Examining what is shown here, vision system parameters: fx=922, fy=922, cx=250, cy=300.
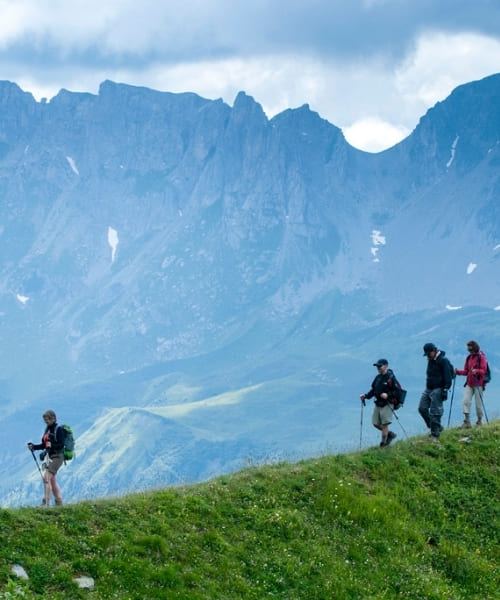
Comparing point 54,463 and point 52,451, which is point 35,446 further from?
point 54,463

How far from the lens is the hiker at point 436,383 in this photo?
92.5ft

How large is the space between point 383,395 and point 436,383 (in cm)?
194

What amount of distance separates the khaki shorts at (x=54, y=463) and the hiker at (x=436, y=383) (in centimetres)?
1119

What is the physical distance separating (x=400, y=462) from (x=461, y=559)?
4.24m

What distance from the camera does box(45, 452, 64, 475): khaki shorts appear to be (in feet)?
78.3

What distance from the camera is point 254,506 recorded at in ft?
78.1

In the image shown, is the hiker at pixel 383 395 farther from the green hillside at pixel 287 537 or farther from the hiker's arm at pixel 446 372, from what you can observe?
the hiker's arm at pixel 446 372

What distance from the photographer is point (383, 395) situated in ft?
90.6

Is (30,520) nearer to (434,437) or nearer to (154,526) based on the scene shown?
(154,526)

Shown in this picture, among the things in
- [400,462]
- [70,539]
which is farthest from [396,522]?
[70,539]

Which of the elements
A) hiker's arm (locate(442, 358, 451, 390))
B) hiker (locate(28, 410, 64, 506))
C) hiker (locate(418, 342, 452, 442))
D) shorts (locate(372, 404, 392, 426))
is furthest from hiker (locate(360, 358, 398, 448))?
hiker (locate(28, 410, 64, 506))

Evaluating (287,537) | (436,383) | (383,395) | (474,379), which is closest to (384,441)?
(383,395)

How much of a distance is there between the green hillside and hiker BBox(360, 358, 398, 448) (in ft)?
3.08

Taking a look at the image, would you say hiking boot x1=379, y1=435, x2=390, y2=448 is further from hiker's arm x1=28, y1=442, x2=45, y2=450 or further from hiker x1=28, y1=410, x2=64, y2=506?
hiker's arm x1=28, y1=442, x2=45, y2=450
